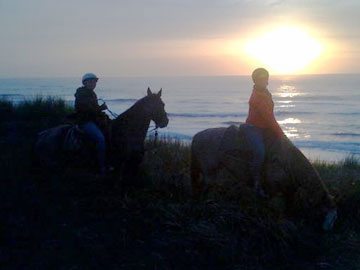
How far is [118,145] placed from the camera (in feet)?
30.0

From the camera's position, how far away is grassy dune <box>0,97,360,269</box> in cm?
645

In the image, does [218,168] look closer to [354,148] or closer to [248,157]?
[248,157]

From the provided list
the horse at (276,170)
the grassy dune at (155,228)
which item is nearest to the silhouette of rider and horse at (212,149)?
the horse at (276,170)

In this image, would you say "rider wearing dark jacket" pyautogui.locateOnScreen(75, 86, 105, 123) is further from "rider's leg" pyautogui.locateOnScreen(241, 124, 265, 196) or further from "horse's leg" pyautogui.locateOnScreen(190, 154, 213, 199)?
"rider's leg" pyautogui.locateOnScreen(241, 124, 265, 196)

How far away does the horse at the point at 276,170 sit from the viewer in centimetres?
803

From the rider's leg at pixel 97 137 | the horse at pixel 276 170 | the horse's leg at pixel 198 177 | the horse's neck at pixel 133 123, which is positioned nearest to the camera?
the horse at pixel 276 170

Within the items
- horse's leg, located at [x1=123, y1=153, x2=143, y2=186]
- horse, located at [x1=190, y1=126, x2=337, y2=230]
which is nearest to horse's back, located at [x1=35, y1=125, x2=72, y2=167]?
horse's leg, located at [x1=123, y1=153, x2=143, y2=186]

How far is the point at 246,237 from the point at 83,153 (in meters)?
3.29

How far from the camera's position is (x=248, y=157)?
840cm

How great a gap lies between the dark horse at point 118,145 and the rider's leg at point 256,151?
1.90 metres

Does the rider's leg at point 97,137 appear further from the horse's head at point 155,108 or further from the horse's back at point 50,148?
the horse's head at point 155,108

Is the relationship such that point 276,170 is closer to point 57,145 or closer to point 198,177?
point 198,177

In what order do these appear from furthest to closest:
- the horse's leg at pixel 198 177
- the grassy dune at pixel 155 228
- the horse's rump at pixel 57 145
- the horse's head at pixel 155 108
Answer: the horse's head at pixel 155 108
the horse's rump at pixel 57 145
the horse's leg at pixel 198 177
the grassy dune at pixel 155 228

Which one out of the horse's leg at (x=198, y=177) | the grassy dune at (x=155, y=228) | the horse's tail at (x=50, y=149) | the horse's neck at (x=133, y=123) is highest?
the horse's neck at (x=133, y=123)
